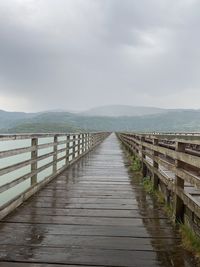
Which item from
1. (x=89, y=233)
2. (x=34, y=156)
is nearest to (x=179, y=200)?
(x=89, y=233)

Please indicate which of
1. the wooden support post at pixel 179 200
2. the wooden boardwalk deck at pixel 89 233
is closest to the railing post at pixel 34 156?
the wooden boardwalk deck at pixel 89 233

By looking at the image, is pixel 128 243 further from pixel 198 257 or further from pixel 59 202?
pixel 59 202

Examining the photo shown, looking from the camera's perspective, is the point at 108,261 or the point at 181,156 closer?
the point at 108,261

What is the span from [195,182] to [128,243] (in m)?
1.12

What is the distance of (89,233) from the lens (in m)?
5.34

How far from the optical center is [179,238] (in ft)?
16.8

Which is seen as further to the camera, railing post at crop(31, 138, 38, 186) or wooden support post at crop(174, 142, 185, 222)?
railing post at crop(31, 138, 38, 186)

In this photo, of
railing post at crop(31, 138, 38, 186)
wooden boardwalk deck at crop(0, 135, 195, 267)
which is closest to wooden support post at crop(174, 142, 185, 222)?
wooden boardwalk deck at crop(0, 135, 195, 267)

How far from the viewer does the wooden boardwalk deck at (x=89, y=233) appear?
4316mm

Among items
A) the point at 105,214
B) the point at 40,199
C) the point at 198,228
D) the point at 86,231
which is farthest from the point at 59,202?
the point at 198,228

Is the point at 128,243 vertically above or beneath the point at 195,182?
beneath

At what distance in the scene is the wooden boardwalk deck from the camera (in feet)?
14.2

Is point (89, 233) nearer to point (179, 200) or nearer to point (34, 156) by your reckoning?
point (179, 200)

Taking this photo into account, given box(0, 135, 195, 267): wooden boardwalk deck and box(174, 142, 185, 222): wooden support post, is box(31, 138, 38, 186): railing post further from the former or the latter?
box(174, 142, 185, 222): wooden support post
